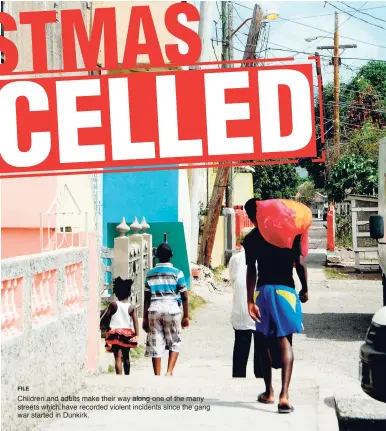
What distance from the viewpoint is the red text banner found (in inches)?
255

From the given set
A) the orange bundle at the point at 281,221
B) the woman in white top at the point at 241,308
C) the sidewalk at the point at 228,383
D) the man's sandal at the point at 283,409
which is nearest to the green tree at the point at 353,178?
the sidewalk at the point at 228,383

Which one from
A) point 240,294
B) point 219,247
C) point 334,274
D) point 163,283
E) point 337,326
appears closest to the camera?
point 240,294

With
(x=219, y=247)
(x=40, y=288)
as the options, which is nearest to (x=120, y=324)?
(x=40, y=288)

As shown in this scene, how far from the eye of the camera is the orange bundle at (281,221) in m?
6.00

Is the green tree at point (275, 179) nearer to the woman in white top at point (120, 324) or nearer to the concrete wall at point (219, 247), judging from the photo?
the concrete wall at point (219, 247)

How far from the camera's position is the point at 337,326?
1355cm

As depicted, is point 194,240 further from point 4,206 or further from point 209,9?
point 4,206

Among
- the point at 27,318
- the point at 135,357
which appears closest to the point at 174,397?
the point at 27,318

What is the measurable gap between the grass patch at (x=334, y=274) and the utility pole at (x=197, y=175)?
12.8 ft

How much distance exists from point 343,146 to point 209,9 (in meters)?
23.4

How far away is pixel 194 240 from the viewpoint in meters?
18.2

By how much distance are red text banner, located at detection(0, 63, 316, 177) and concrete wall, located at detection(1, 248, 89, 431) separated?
0.91 metres

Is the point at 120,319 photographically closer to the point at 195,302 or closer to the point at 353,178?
the point at 195,302

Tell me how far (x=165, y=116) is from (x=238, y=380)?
2.54m
